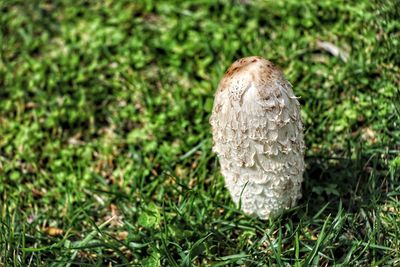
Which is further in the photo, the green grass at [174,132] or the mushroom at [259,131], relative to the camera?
the green grass at [174,132]

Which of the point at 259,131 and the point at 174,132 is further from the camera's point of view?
the point at 174,132

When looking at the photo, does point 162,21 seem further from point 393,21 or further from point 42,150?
point 393,21

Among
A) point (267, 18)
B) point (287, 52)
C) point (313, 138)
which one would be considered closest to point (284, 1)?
point (267, 18)

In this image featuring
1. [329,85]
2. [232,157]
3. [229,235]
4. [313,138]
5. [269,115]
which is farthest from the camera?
[329,85]

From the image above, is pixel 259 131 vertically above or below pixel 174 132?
→ above

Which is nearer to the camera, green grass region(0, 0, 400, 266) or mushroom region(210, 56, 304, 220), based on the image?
mushroom region(210, 56, 304, 220)
